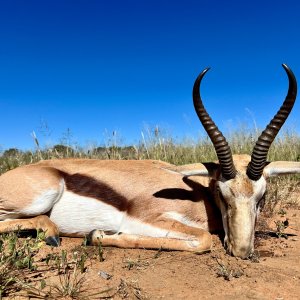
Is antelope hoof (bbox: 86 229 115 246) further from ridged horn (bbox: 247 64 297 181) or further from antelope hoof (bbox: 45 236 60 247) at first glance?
ridged horn (bbox: 247 64 297 181)

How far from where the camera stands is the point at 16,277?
2986 millimetres

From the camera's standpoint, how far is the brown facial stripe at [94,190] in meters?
4.78

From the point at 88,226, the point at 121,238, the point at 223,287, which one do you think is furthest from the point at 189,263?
the point at 88,226

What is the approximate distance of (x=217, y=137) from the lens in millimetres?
4465

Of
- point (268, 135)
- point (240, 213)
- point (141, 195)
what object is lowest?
point (240, 213)

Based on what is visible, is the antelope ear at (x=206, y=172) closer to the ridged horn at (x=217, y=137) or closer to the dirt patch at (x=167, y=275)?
the ridged horn at (x=217, y=137)

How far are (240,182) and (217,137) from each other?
572 mm

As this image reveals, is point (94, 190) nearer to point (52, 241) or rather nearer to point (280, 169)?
point (52, 241)

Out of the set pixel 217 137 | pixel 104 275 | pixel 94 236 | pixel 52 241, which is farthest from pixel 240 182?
pixel 52 241

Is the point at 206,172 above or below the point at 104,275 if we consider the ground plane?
above

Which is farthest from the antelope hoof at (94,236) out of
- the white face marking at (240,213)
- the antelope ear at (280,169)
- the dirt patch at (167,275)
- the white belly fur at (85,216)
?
the antelope ear at (280,169)

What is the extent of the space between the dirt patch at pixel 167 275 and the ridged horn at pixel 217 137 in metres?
Result: 0.83

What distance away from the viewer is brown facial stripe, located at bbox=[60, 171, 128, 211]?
188 inches

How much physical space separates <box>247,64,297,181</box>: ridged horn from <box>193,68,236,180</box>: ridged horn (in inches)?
8.5
